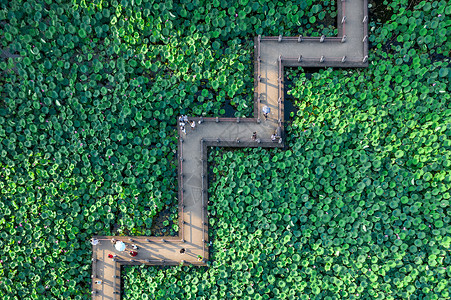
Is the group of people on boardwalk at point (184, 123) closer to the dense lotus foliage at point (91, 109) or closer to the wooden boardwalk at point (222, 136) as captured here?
the wooden boardwalk at point (222, 136)

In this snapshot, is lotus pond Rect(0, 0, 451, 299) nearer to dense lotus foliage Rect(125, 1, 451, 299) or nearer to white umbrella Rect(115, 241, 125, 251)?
dense lotus foliage Rect(125, 1, 451, 299)

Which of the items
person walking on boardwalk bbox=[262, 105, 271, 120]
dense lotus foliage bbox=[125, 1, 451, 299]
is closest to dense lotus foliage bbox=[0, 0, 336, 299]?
person walking on boardwalk bbox=[262, 105, 271, 120]

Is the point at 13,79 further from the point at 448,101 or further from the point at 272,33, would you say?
the point at 448,101

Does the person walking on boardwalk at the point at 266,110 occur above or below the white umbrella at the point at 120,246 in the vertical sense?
Answer: above

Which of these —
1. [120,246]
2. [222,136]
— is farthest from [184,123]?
[120,246]

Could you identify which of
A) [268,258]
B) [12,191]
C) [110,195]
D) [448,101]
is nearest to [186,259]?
[268,258]

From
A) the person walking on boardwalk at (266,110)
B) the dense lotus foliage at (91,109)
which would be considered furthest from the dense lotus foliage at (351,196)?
the dense lotus foliage at (91,109)
